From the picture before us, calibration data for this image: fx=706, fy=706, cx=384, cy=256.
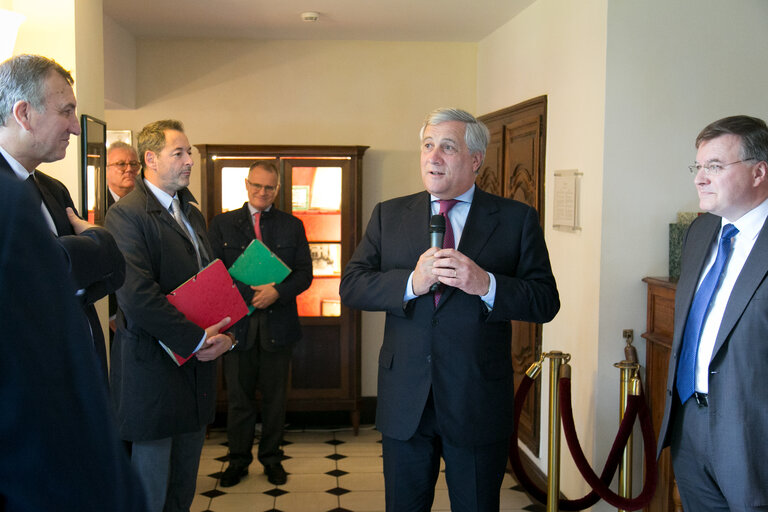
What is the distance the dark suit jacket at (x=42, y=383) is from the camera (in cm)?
77

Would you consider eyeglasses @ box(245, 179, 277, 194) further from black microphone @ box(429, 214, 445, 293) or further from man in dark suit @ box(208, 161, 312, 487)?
black microphone @ box(429, 214, 445, 293)

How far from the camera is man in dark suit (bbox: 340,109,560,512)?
239cm

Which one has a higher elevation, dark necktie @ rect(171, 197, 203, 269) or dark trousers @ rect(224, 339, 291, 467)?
dark necktie @ rect(171, 197, 203, 269)

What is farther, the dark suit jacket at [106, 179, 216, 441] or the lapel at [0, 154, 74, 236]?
the dark suit jacket at [106, 179, 216, 441]

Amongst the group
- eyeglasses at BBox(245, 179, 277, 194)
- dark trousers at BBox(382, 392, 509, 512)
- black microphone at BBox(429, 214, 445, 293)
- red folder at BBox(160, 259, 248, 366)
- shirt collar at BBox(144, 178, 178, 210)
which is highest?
eyeglasses at BBox(245, 179, 277, 194)

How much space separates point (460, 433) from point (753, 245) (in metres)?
1.13

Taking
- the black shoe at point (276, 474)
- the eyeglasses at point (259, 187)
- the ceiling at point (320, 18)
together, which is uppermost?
the ceiling at point (320, 18)

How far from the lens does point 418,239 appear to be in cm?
254

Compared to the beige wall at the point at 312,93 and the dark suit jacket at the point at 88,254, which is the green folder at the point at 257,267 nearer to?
the dark suit jacket at the point at 88,254

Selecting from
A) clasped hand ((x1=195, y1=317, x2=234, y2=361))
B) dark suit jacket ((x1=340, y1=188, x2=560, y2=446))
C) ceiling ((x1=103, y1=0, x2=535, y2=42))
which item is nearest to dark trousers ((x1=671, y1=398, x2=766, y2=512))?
dark suit jacket ((x1=340, y1=188, x2=560, y2=446))

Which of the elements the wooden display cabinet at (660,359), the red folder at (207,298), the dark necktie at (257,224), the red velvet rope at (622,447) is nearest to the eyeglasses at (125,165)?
the dark necktie at (257,224)

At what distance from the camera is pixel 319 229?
19.1 feet

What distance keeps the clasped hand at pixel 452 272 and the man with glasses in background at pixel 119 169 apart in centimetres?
282

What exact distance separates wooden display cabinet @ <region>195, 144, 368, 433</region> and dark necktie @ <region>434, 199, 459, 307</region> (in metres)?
3.21
